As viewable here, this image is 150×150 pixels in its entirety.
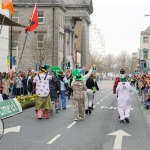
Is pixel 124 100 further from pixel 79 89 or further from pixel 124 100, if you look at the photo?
pixel 79 89

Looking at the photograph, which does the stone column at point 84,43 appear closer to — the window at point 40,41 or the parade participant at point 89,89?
the window at point 40,41

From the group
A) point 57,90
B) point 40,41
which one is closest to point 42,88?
point 57,90

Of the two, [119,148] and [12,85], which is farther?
[12,85]

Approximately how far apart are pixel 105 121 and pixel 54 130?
10.7ft

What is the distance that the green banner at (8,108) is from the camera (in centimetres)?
1240

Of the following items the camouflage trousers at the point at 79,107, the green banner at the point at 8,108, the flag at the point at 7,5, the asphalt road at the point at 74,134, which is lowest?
the asphalt road at the point at 74,134

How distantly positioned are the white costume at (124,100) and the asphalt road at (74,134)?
1.15 feet

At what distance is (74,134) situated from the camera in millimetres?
13484

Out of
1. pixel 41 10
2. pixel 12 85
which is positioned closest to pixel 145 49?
pixel 41 10

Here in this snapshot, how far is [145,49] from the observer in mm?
123062

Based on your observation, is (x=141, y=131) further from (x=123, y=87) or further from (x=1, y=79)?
(x=1, y=79)

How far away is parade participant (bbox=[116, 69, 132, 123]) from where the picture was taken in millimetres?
16719

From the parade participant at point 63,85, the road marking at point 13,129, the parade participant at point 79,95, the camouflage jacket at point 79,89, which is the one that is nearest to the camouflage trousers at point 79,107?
the parade participant at point 79,95

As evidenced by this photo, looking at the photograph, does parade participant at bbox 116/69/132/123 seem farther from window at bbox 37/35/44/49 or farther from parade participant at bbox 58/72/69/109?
window at bbox 37/35/44/49
